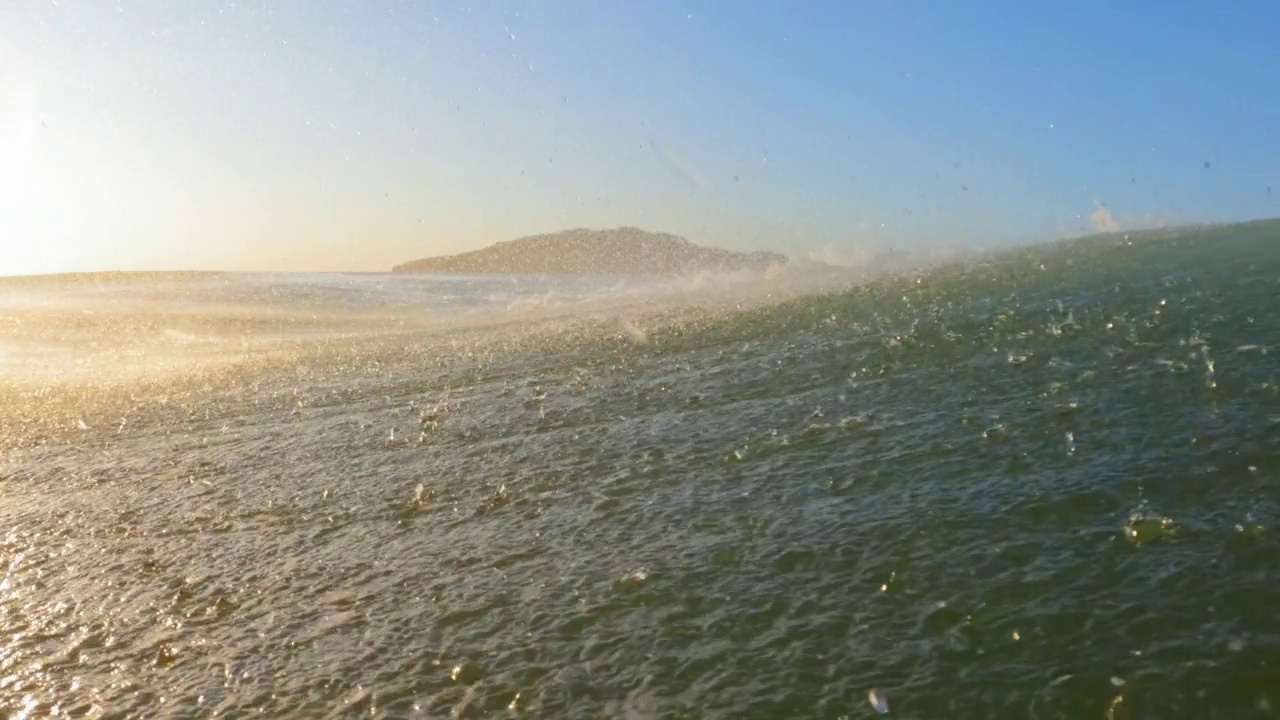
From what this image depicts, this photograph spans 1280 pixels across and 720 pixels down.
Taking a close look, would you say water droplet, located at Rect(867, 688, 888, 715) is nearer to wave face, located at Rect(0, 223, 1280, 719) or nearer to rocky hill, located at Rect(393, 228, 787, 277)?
wave face, located at Rect(0, 223, 1280, 719)

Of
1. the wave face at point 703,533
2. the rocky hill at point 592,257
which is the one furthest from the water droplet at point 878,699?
the rocky hill at point 592,257

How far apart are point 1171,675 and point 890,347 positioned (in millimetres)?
12811

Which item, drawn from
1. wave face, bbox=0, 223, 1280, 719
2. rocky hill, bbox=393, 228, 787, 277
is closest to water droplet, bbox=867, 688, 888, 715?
wave face, bbox=0, 223, 1280, 719

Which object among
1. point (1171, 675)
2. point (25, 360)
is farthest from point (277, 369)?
point (1171, 675)

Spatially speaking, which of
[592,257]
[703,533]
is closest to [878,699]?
[703,533]

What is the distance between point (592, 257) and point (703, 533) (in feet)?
319

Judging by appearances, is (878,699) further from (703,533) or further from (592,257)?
(592,257)

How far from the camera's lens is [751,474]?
434 inches

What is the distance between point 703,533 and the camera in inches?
364

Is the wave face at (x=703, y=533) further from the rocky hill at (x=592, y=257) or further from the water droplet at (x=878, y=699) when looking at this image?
the rocky hill at (x=592, y=257)

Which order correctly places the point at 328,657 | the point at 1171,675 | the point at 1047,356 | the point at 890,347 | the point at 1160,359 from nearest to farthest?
1. the point at 1171,675
2. the point at 328,657
3. the point at 1160,359
4. the point at 1047,356
5. the point at 890,347

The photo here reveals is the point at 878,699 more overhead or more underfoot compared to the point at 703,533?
more underfoot

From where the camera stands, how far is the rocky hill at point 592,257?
88.4 meters

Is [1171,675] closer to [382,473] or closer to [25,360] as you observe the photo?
[382,473]
